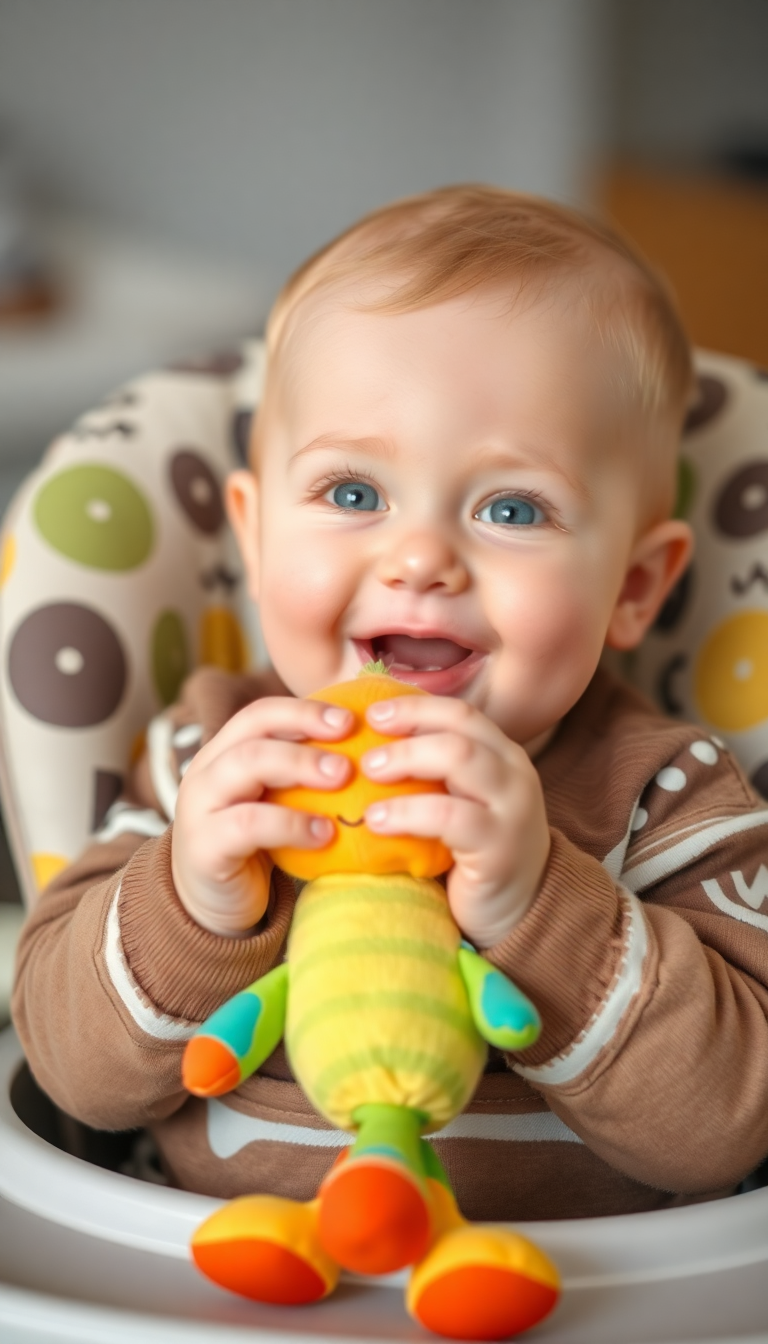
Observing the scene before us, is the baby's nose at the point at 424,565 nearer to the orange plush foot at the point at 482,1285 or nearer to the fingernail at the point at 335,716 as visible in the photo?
the fingernail at the point at 335,716

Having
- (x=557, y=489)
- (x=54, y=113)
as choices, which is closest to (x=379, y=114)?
(x=54, y=113)

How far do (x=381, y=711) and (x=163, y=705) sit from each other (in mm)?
408

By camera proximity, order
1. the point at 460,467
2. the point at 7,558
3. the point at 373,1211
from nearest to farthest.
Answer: the point at 373,1211 → the point at 460,467 → the point at 7,558

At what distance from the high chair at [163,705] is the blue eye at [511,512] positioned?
0.21 meters

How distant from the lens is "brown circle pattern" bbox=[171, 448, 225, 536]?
38.4 inches

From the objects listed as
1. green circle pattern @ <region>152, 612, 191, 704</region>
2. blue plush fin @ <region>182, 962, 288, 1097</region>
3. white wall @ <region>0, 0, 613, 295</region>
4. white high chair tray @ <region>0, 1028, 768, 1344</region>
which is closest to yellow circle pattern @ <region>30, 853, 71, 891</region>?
green circle pattern @ <region>152, 612, 191, 704</region>

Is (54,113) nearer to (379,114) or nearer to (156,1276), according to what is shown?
(379,114)

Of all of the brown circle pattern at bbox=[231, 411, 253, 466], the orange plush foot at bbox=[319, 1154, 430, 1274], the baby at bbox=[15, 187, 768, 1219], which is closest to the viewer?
the orange plush foot at bbox=[319, 1154, 430, 1274]

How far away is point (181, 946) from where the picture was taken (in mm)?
595

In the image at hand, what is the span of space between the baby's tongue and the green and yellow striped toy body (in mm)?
199

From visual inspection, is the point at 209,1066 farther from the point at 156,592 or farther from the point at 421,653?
the point at 156,592

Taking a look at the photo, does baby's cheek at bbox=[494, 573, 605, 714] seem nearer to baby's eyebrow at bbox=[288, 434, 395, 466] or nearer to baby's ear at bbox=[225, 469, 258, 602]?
baby's eyebrow at bbox=[288, 434, 395, 466]

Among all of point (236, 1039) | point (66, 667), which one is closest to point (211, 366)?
point (66, 667)

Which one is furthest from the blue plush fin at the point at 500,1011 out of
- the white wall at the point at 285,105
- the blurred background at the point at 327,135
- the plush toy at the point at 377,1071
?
the white wall at the point at 285,105
